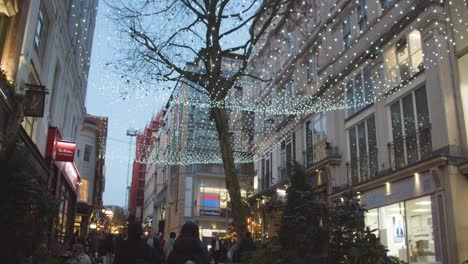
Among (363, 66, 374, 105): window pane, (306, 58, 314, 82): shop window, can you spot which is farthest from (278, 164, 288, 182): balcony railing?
(363, 66, 374, 105): window pane

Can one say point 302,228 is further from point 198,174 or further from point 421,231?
point 198,174

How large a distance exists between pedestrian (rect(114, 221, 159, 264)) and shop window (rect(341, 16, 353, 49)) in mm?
15171

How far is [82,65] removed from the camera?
2286 centimetres

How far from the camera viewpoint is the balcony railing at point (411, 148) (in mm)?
13401

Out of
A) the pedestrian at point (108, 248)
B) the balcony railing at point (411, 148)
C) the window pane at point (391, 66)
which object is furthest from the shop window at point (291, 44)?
the pedestrian at point (108, 248)

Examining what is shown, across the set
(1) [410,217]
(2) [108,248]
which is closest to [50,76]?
(2) [108,248]

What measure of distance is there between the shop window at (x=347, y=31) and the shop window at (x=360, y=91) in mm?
1688

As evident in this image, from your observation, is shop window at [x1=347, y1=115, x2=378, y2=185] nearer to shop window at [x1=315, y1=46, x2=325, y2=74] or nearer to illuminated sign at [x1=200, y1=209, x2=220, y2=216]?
shop window at [x1=315, y1=46, x2=325, y2=74]

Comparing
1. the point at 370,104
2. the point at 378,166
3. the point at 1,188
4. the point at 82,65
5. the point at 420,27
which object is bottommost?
the point at 1,188

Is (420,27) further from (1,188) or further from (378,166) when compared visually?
(1,188)

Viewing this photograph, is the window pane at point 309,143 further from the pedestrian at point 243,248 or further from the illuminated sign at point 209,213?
the illuminated sign at point 209,213

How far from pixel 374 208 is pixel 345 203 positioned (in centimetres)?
980

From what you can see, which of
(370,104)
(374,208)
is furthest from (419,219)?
(370,104)

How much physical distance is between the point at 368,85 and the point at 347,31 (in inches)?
129
